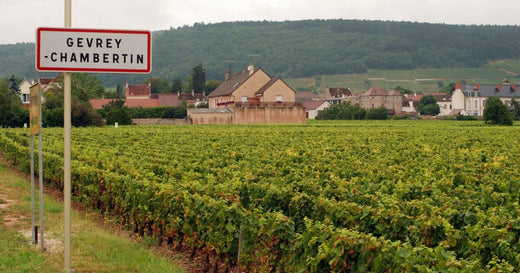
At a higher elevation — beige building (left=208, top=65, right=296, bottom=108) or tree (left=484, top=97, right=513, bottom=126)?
beige building (left=208, top=65, right=296, bottom=108)

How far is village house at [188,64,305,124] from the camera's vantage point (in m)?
89.9

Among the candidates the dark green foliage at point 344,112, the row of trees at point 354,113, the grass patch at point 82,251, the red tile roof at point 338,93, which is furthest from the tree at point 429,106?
the grass patch at point 82,251

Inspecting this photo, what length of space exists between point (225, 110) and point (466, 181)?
3045 inches

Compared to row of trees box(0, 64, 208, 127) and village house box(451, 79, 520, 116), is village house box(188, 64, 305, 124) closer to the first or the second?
row of trees box(0, 64, 208, 127)

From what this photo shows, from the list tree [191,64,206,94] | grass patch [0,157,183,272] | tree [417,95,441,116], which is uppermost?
tree [191,64,206,94]

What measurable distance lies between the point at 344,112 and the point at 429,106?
5434 centimetres

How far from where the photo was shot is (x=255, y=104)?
300ft

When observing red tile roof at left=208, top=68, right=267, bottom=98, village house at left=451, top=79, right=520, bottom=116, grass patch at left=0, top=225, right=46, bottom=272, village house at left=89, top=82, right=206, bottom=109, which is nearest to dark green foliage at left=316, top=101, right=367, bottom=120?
red tile roof at left=208, top=68, right=267, bottom=98

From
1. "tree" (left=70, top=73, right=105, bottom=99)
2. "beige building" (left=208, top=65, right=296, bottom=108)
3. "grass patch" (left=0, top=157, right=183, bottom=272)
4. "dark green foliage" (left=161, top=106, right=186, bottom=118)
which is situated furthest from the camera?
"tree" (left=70, top=73, right=105, bottom=99)

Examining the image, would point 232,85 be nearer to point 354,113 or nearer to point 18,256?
point 354,113

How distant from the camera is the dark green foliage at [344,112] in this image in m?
115

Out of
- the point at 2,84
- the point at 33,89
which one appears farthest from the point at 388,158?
the point at 2,84

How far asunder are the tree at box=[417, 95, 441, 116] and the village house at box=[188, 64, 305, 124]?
74.5 meters

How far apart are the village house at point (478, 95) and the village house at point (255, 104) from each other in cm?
7730
